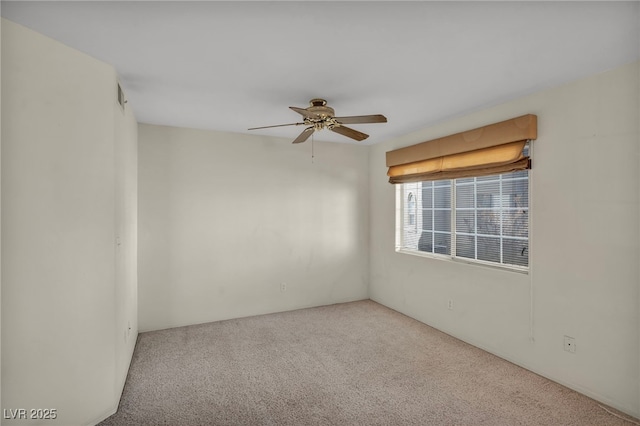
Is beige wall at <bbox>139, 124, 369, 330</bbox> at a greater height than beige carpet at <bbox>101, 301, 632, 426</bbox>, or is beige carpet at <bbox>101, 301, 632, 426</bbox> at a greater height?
beige wall at <bbox>139, 124, 369, 330</bbox>

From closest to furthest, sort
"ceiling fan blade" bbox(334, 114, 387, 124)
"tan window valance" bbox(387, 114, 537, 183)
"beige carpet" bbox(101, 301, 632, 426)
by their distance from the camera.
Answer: "beige carpet" bbox(101, 301, 632, 426)
"ceiling fan blade" bbox(334, 114, 387, 124)
"tan window valance" bbox(387, 114, 537, 183)

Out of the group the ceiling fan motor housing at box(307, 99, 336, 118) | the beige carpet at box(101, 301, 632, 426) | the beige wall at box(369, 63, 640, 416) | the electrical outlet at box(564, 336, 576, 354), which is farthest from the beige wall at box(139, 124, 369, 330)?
the electrical outlet at box(564, 336, 576, 354)

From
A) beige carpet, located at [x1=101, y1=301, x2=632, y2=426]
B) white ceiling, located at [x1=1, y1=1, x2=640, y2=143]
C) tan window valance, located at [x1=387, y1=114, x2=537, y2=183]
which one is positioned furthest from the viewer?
tan window valance, located at [x1=387, y1=114, x2=537, y2=183]

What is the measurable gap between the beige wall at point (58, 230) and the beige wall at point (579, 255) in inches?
126

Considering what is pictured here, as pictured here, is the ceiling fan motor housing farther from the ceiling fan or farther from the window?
the window

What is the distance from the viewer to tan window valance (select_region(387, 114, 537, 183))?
2915 mm

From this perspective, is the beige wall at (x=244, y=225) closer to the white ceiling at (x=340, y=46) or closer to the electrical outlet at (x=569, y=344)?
the white ceiling at (x=340, y=46)

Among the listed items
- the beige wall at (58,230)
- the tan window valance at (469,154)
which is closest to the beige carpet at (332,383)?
the beige wall at (58,230)

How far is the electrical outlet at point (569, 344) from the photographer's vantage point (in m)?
2.60

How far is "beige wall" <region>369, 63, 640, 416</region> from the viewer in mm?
2312

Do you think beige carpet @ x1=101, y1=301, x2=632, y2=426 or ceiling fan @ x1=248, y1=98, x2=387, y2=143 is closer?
beige carpet @ x1=101, y1=301, x2=632, y2=426

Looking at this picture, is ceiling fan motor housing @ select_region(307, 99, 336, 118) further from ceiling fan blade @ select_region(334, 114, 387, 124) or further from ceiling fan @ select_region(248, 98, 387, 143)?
ceiling fan blade @ select_region(334, 114, 387, 124)

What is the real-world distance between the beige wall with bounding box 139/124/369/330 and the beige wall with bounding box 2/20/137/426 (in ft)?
5.18

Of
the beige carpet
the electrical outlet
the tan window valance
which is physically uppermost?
the tan window valance
